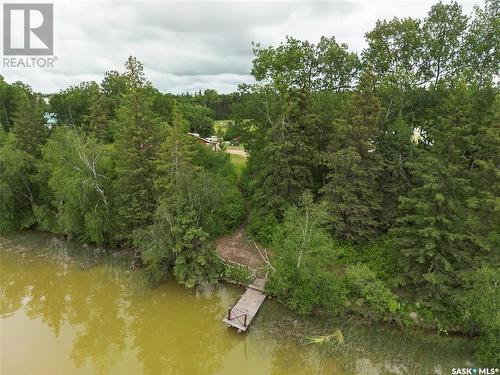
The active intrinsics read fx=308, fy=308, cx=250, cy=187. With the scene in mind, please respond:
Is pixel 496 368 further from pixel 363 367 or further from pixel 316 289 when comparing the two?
pixel 316 289

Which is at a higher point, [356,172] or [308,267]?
[356,172]

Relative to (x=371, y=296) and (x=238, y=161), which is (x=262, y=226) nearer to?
(x=371, y=296)

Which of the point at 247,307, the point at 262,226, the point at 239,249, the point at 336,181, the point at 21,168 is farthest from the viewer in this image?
the point at 21,168

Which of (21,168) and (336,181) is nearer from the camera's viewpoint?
(336,181)

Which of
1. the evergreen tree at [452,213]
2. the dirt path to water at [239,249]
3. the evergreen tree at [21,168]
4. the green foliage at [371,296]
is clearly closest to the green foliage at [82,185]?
the evergreen tree at [21,168]

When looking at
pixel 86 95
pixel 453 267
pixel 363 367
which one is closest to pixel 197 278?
pixel 363 367

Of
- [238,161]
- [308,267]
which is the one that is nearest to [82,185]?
[308,267]
